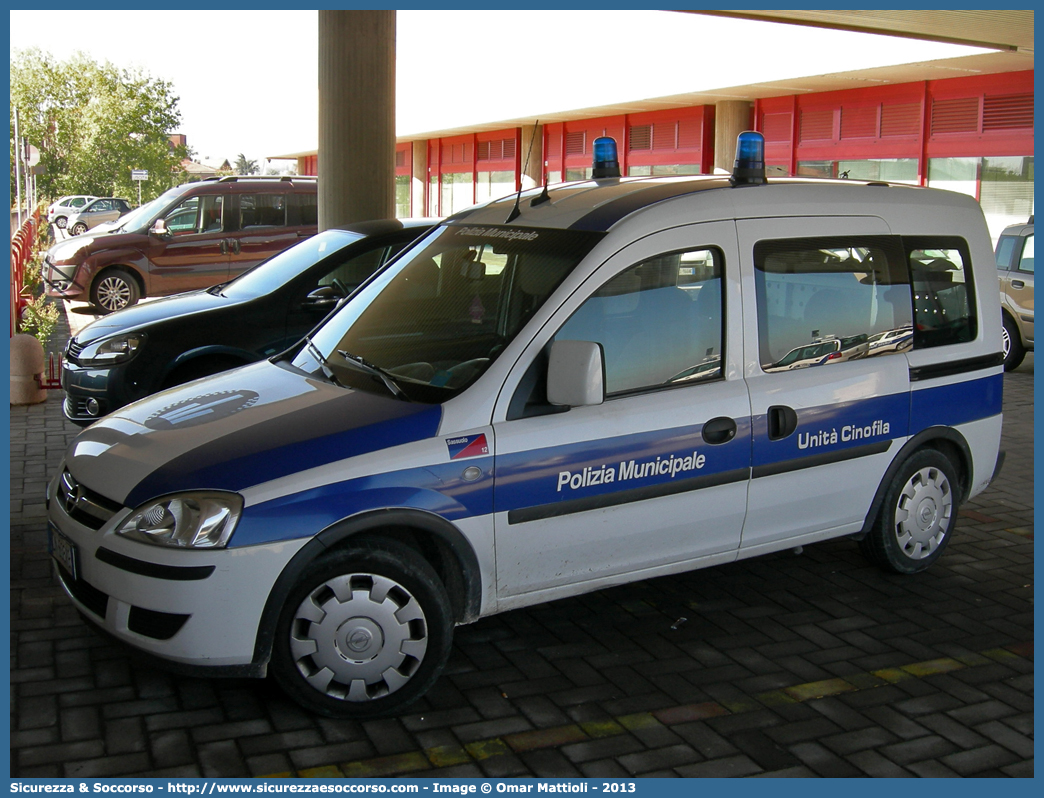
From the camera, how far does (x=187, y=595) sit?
374cm

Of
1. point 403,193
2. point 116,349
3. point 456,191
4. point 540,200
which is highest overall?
point 403,193

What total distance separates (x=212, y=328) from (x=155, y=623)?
407 cm

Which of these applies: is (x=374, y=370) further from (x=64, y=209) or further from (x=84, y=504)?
(x=64, y=209)

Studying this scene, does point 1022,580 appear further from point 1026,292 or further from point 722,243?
point 1026,292

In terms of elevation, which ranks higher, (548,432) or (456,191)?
(456,191)

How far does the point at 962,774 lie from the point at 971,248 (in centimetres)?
302

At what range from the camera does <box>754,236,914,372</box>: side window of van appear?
4.88m

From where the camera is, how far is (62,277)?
54.0 feet

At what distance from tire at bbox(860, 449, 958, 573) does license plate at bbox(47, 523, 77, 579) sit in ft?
12.5

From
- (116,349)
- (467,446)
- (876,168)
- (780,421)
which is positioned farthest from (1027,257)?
(467,446)

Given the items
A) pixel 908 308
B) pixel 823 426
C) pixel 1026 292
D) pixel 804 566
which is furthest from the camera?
pixel 1026 292

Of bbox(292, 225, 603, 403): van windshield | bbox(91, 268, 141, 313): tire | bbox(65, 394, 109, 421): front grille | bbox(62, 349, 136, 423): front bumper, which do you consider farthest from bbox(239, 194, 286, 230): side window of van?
bbox(292, 225, 603, 403): van windshield

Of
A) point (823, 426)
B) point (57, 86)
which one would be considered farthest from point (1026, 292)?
point (57, 86)
